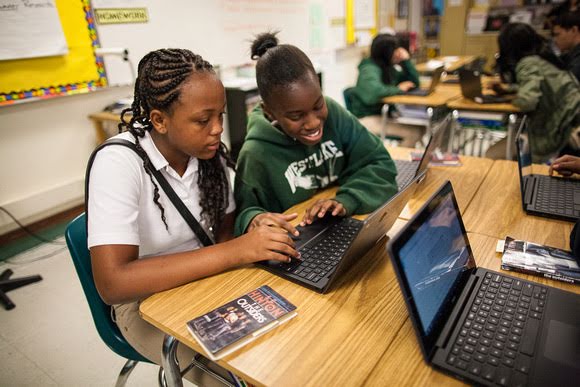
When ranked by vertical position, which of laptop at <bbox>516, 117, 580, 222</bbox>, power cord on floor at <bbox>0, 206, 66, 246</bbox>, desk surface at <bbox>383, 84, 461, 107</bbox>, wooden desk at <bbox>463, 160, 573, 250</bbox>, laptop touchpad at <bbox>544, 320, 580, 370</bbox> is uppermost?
laptop touchpad at <bbox>544, 320, 580, 370</bbox>

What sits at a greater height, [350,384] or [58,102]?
[58,102]

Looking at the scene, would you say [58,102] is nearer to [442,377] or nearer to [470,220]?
[470,220]

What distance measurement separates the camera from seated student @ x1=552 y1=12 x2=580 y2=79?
2.79m

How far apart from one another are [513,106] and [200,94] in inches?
98.9

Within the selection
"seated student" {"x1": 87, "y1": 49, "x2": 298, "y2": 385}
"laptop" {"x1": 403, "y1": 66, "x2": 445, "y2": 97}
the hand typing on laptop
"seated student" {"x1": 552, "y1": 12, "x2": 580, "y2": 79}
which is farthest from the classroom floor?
"seated student" {"x1": 552, "y1": 12, "x2": 580, "y2": 79}

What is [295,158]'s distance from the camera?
137 cm

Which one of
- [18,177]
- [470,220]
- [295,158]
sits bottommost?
[18,177]

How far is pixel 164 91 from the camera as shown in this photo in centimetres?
99

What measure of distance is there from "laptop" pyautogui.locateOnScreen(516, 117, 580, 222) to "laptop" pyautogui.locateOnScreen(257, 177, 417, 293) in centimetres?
48

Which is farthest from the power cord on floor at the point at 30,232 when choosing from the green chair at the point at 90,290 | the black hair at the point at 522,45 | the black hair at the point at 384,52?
the black hair at the point at 522,45

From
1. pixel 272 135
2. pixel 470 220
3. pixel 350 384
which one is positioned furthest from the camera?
pixel 272 135

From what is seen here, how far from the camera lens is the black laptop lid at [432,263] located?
632 mm

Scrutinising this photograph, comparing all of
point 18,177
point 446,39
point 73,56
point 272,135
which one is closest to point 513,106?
point 272,135

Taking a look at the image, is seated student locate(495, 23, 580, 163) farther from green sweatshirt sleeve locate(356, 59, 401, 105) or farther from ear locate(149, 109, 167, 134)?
ear locate(149, 109, 167, 134)
